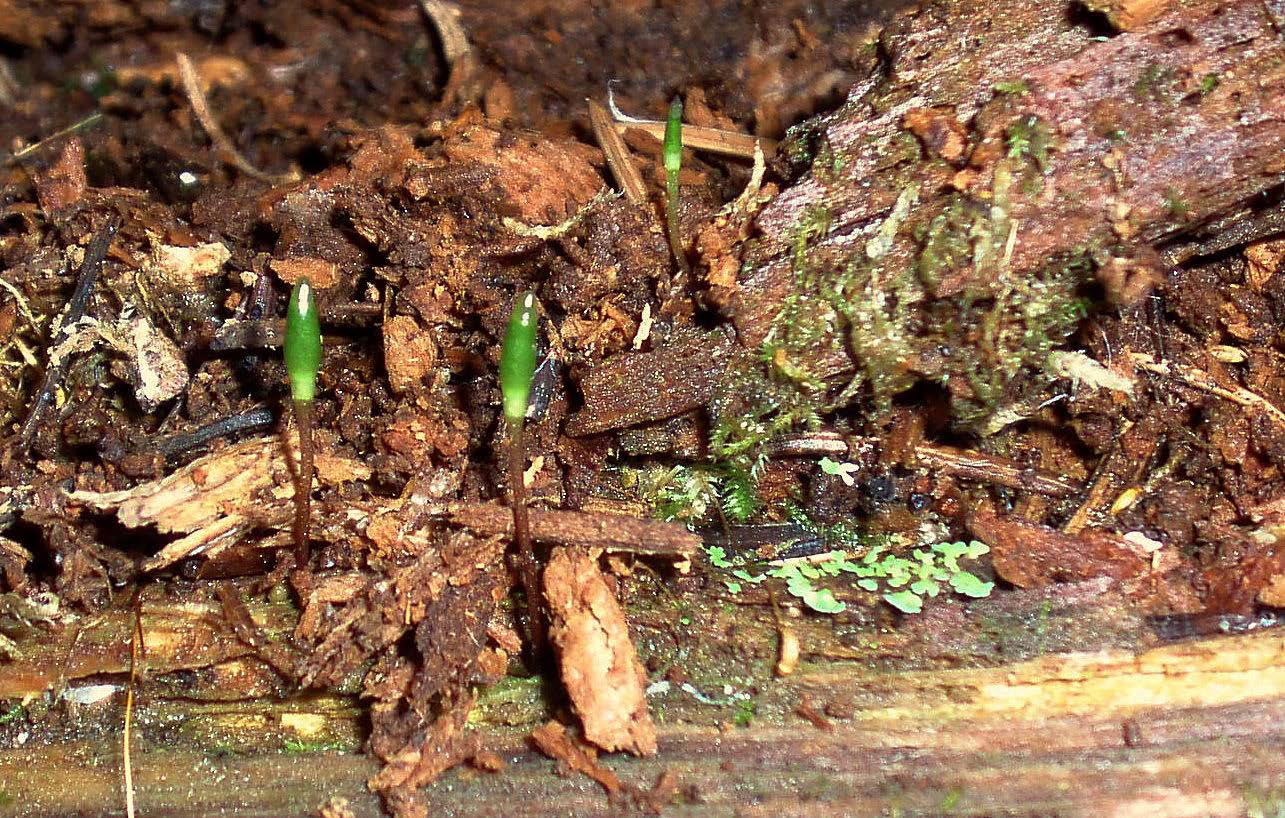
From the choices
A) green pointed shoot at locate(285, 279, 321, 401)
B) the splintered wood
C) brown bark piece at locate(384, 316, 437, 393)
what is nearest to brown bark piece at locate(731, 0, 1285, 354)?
brown bark piece at locate(384, 316, 437, 393)

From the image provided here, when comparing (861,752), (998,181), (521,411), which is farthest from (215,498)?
(998,181)

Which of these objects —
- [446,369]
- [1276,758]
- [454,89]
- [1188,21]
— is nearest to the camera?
[1276,758]

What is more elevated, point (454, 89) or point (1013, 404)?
point (454, 89)

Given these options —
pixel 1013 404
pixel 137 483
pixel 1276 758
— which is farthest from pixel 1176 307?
pixel 137 483

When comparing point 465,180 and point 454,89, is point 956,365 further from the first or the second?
point 454,89

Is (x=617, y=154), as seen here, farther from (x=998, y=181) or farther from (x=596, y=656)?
(x=596, y=656)

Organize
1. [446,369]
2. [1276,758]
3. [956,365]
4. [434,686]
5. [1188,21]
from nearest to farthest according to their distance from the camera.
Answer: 1. [1276,758]
2. [434,686]
3. [1188,21]
4. [956,365]
5. [446,369]

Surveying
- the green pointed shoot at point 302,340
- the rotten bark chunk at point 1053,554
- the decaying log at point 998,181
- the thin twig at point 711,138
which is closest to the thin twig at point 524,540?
the green pointed shoot at point 302,340

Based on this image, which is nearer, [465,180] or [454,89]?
[465,180]

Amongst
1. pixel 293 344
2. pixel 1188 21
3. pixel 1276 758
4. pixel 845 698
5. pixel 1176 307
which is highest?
pixel 1188 21

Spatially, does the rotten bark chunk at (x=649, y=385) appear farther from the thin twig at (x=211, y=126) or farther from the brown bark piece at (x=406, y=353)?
the thin twig at (x=211, y=126)
